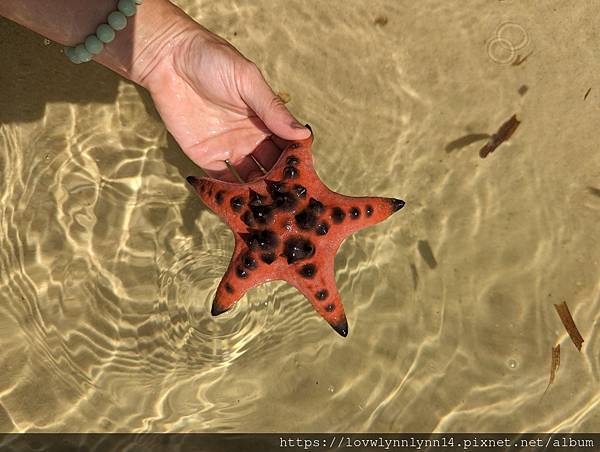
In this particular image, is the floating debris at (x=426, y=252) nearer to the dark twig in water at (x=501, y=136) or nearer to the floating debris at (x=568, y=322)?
the dark twig in water at (x=501, y=136)

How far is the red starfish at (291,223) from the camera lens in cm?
337

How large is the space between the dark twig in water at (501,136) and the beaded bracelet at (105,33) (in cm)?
293

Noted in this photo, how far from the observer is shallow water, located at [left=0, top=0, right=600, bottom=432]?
4.71 metres

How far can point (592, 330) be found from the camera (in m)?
4.70

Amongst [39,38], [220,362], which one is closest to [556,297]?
[220,362]

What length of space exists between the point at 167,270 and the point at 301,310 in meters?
1.17

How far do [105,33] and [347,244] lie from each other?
95.9 inches

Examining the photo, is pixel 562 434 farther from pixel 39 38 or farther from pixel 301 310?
pixel 39 38

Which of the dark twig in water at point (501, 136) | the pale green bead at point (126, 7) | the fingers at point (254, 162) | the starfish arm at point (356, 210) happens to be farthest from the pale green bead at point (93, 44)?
the dark twig in water at point (501, 136)

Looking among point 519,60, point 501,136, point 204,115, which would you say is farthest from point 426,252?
point 204,115

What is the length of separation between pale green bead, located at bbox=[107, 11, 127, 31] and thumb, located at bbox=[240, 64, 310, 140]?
94cm

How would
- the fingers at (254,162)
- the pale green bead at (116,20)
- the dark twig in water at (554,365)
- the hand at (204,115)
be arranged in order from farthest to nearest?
the dark twig in water at (554,365), the fingers at (254,162), the hand at (204,115), the pale green bead at (116,20)

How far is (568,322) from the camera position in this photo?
4.71 m

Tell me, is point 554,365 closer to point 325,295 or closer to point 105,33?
point 325,295
